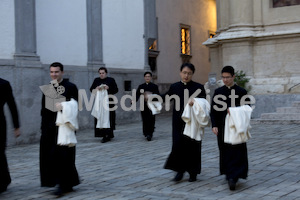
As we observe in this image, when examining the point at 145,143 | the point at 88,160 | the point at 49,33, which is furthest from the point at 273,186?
the point at 49,33

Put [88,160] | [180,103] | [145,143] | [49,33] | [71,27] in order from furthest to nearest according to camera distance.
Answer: [71,27], [49,33], [145,143], [88,160], [180,103]

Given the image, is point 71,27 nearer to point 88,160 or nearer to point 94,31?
point 94,31

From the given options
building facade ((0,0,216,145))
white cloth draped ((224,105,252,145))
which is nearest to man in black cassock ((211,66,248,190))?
white cloth draped ((224,105,252,145))

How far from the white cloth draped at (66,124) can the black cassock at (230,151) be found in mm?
1928

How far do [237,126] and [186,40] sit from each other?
21257 mm

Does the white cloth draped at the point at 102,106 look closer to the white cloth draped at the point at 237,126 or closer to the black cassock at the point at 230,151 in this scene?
the black cassock at the point at 230,151

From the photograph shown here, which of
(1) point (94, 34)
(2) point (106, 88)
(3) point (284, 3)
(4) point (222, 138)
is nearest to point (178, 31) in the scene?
(3) point (284, 3)

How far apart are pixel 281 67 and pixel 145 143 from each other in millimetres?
7619

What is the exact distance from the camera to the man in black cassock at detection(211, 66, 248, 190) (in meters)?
5.92

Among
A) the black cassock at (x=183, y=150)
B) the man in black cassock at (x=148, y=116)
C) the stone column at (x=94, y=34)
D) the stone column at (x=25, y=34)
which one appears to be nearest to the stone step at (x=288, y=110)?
the man in black cassock at (x=148, y=116)

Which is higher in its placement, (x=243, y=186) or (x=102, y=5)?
(x=102, y=5)

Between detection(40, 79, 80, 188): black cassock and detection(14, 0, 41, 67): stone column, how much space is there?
6.19m

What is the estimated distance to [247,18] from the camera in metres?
17.1

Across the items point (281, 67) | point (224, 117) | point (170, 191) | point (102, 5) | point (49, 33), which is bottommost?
point (170, 191)
